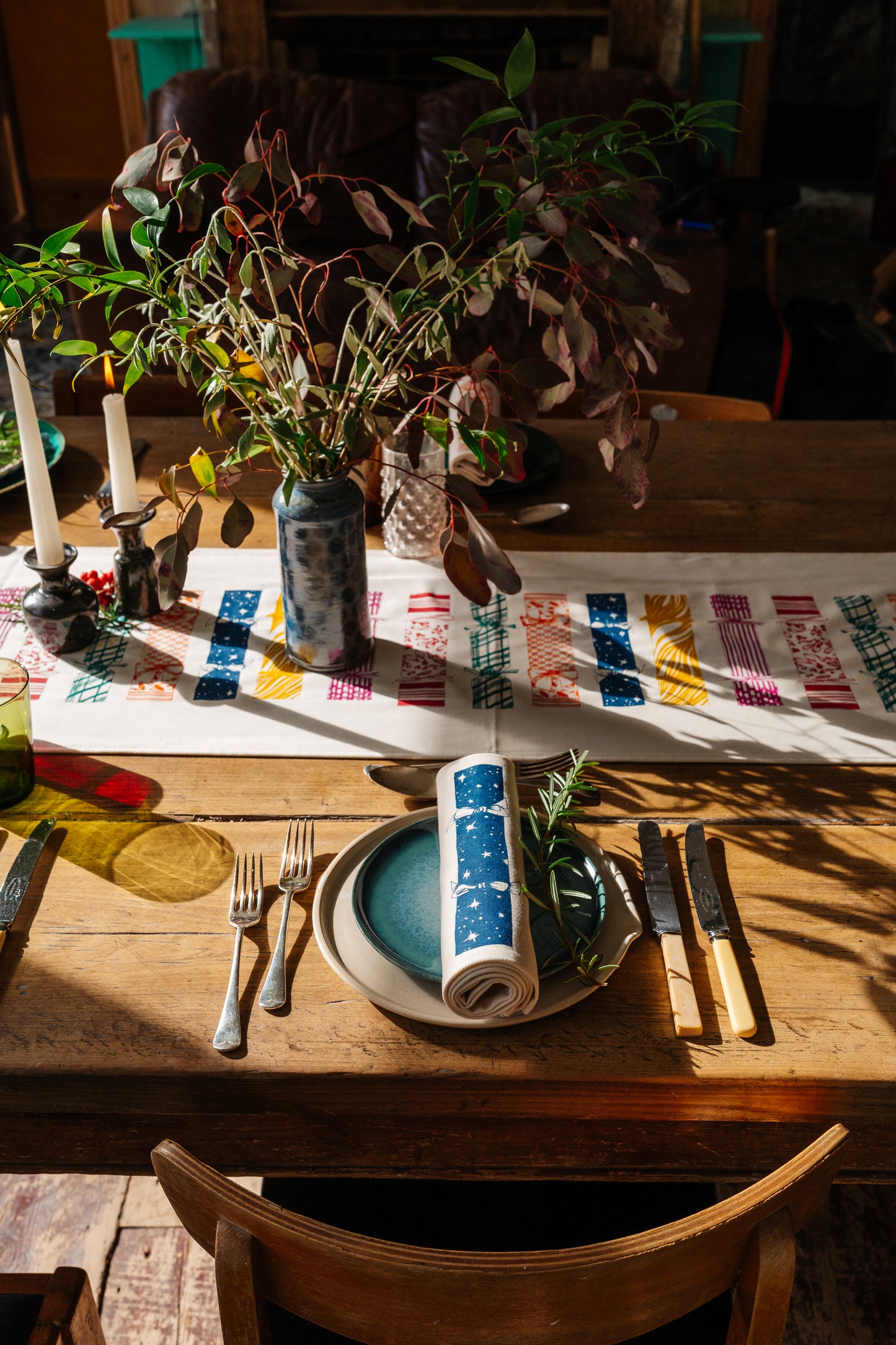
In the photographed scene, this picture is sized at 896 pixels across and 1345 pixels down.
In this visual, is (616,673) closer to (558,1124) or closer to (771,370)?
(558,1124)

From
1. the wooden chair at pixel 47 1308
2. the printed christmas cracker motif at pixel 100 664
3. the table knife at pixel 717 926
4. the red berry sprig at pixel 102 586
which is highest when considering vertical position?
the red berry sprig at pixel 102 586

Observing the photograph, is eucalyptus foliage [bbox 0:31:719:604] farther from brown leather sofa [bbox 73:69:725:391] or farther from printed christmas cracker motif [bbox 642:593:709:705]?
brown leather sofa [bbox 73:69:725:391]

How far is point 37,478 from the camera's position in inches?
43.4

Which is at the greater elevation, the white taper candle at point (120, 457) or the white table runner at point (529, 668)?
the white taper candle at point (120, 457)

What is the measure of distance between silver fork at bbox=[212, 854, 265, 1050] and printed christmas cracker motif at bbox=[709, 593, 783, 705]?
541mm

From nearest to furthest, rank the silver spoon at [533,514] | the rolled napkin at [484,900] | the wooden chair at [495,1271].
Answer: the wooden chair at [495,1271] → the rolled napkin at [484,900] → the silver spoon at [533,514]

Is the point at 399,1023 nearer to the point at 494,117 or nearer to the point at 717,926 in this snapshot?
the point at 717,926

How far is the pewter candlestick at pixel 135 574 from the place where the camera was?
120cm

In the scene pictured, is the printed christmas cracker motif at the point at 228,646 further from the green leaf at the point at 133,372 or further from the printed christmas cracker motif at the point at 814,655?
the printed christmas cracker motif at the point at 814,655

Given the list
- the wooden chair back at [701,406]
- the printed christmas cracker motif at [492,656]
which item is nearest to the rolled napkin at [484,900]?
the printed christmas cracker motif at [492,656]

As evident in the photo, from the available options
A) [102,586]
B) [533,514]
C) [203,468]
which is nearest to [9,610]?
[102,586]

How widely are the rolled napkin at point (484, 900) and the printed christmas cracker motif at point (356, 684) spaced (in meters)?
0.27

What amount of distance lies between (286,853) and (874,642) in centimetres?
71

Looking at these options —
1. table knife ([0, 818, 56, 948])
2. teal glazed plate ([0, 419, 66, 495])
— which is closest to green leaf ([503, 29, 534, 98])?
table knife ([0, 818, 56, 948])
